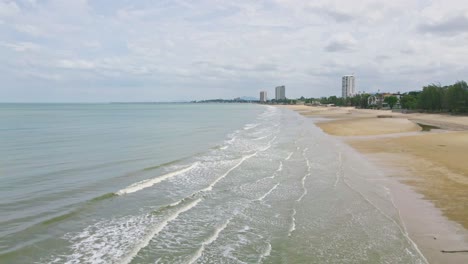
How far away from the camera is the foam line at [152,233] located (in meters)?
7.88

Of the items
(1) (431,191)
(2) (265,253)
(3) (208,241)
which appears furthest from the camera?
(1) (431,191)

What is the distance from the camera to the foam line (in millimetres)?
7883

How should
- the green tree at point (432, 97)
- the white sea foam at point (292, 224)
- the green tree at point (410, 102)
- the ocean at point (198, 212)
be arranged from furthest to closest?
the green tree at point (410, 102), the green tree at point (432, 97), the white sea foam at point (292, 224), the ocean at point (198, 212)

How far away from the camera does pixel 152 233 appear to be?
930 cm

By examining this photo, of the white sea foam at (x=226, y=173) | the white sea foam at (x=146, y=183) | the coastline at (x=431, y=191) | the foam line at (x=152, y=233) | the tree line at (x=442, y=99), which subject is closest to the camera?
the foam line at (x=152, y=233)

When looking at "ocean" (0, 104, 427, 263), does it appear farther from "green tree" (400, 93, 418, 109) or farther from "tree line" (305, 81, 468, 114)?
"green tree" (400, 93, 418, 109)

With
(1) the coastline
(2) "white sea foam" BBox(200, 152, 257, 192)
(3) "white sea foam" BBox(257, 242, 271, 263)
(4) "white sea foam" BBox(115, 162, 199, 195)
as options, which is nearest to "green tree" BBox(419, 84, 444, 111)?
(1) the coastline

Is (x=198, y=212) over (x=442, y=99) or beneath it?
beneath

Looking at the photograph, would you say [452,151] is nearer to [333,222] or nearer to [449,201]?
[449,201]

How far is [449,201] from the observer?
11.8 meters

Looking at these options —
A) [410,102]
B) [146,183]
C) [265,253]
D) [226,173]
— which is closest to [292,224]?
[265,253]

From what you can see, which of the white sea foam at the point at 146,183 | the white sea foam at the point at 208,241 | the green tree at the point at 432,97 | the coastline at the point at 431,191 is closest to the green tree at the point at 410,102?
the green tree at the point at 432,97

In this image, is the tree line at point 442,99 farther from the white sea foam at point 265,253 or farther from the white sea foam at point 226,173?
the white sea foam at point 265,253

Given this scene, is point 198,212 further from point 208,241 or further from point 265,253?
point 265,253
